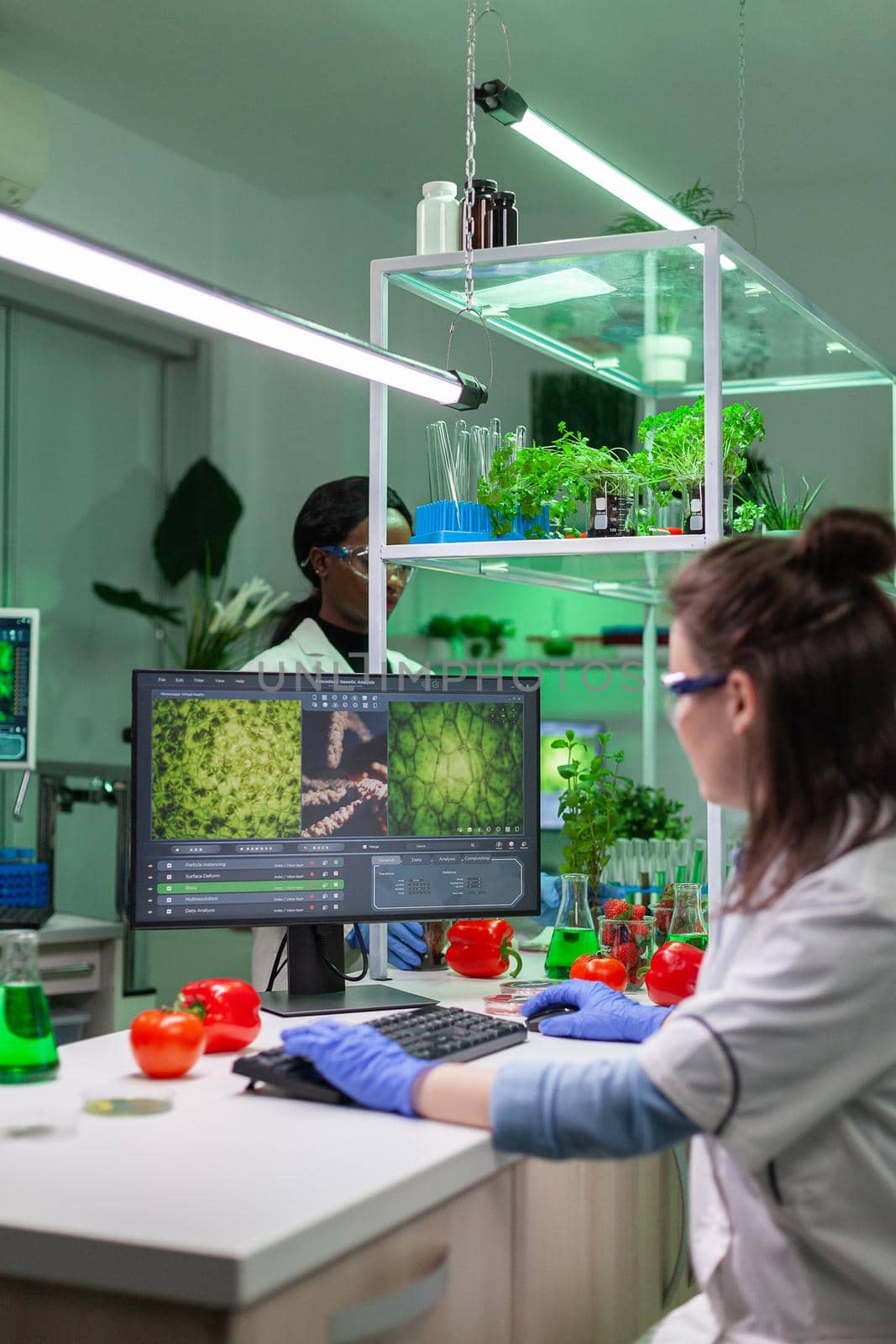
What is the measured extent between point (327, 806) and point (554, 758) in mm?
3079

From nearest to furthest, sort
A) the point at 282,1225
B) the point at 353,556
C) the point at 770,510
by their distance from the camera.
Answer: the point at 282,1225 < the point at 770,510 < the point at 353,556

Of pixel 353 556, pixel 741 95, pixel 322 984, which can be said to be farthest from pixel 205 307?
pixel 741 95

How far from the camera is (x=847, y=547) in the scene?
1270 millimetres

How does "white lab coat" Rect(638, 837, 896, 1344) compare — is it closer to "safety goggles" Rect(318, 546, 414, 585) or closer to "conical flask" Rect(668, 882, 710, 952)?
"conical flask" Rect(668, 882, 710, 952)

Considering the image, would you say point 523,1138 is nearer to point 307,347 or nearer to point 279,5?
point 307,347

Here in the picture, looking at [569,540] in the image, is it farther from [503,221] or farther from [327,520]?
[327,520]

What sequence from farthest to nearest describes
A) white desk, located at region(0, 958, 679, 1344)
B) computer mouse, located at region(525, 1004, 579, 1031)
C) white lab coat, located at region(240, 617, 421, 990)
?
white lab coat, located at region(240, 617, 421, 990)
computer mouse, located at region(525, 1004, 579, 1031)
white desk, located at region(0, 958, 679, 1344)

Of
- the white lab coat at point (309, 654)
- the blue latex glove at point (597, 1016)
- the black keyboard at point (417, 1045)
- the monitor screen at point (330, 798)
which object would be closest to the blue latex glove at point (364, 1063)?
the black keyboard at point (417, 1045)

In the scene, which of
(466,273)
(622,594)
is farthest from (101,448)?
(466,273)

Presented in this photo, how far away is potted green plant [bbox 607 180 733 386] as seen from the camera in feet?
8.12

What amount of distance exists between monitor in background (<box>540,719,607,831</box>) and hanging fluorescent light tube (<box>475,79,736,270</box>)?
2252 millimetres

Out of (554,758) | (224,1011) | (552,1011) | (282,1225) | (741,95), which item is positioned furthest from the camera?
(554,758)

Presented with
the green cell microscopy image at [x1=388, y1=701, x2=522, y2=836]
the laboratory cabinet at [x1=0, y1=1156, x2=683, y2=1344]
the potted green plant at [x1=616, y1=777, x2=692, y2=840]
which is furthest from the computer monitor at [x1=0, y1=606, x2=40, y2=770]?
the laboratory cabinet at [x1=0, y1=1156, x2=683, y2=1344]

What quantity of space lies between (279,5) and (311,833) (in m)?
2.89
